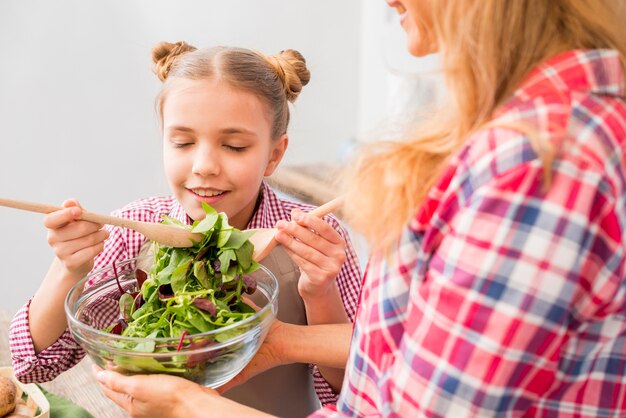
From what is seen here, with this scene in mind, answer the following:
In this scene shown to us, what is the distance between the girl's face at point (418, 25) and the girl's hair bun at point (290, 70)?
597 mm

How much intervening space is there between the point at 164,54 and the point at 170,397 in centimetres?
73

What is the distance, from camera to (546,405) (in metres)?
0.61

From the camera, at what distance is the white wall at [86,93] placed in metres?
2.30

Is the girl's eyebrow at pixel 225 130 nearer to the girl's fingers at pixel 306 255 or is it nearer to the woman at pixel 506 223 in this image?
the girl's fingers at pixel 306 255

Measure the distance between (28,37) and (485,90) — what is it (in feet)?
6.71

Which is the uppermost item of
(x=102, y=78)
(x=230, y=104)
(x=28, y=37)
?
(x=230, y=104)

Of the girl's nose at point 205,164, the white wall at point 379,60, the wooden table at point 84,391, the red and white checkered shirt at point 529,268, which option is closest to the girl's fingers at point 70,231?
the girl's nose at point 205,164

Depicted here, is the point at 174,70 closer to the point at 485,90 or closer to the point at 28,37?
the point at 485,90

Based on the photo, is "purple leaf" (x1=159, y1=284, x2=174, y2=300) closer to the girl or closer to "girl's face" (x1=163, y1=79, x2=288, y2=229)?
the girl

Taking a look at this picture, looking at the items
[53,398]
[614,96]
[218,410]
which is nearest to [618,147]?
[614,96]

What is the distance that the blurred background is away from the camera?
230 centimetres

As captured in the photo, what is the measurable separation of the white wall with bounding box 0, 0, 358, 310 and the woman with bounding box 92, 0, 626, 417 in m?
1.65

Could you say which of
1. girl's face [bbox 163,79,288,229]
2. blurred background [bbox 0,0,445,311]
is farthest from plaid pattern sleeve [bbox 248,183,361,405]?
blurred background [bbox 0,0,445,311]

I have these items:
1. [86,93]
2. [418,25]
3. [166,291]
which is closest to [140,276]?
[166,291]
